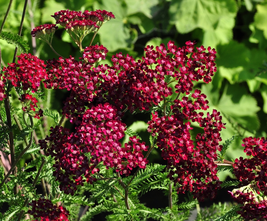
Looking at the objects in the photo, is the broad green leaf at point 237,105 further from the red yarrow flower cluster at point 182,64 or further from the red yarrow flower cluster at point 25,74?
the red yarrow flower cluster at point 25,74

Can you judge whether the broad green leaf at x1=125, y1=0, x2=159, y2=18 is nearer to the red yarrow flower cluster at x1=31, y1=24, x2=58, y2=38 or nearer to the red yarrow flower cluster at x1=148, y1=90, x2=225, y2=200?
the red yarrow flower cluster at x1=31, y1=24, x2=58, y2=38

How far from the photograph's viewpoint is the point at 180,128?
80 cm

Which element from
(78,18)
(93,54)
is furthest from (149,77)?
(78,18)

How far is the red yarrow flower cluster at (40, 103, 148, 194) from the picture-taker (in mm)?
761

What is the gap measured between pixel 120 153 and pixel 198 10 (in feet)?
5.82

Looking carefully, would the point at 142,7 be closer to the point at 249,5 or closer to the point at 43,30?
the point at 249,5

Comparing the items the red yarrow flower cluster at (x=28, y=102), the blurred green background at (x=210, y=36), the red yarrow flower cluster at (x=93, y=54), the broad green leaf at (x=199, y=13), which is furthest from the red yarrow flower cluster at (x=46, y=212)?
the broad green leaf at (x=199, y=13)

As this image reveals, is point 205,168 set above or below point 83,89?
below

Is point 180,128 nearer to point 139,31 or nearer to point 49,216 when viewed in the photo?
point 49,216

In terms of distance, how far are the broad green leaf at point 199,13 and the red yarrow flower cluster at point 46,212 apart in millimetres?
1657

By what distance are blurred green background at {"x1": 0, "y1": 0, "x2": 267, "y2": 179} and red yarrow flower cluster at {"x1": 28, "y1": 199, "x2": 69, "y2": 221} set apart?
1.35 meters

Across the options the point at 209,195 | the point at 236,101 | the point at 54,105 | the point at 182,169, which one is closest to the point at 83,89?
the point at 182,169

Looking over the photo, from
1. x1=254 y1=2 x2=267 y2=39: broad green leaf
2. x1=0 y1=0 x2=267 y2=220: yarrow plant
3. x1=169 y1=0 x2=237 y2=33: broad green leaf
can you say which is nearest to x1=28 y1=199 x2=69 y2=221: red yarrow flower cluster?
x1=0 y1=0 x2=267 y2=220: yarrow plant

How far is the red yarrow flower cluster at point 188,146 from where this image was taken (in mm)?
794
